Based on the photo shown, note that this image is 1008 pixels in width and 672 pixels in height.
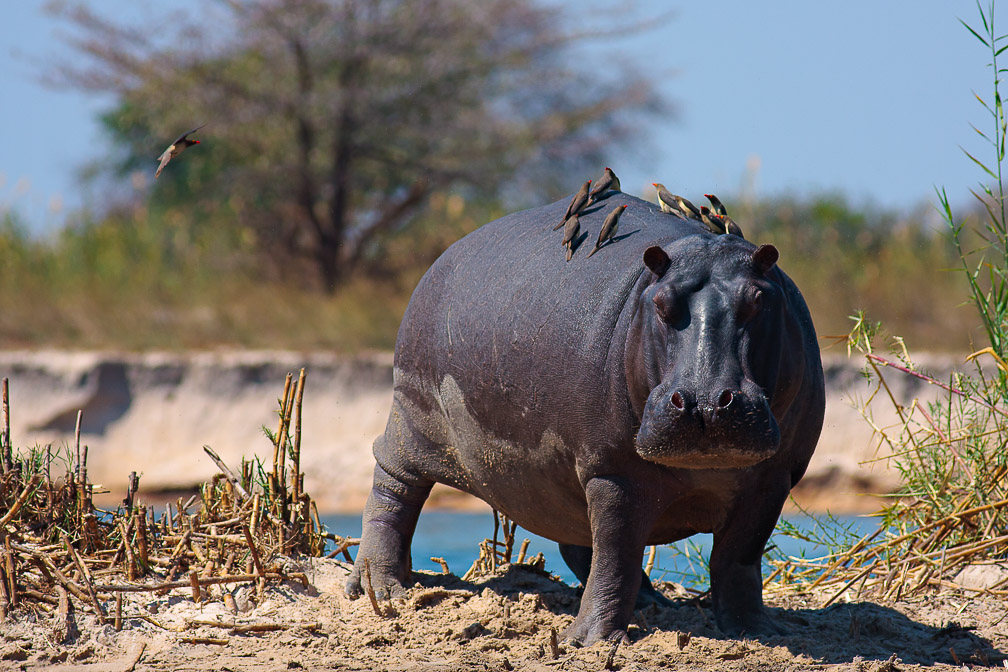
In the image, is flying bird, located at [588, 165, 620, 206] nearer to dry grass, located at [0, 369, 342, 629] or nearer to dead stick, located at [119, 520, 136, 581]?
dry grass, located at [0, 369, 342, 629]

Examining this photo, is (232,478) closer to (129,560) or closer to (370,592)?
(129,560)

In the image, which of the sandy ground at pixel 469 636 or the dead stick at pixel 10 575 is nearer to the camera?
the sandy ground at pixel 469 636

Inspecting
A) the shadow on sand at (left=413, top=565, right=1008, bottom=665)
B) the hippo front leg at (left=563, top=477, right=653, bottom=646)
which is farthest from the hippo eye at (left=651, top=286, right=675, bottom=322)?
the shadow on sand at (left=413, top=565, right=1008, bottom=665)

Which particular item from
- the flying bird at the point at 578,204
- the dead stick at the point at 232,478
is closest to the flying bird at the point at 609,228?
the flying bird at the point at 578,204

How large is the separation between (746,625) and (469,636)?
0.87 meters

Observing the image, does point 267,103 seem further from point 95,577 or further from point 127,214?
point 95,577

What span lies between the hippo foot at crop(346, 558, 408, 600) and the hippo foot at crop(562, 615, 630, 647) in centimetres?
91

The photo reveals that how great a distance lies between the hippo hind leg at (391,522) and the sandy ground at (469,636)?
98 mm

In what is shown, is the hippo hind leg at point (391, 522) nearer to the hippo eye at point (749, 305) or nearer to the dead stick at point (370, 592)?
the dead stick at point (370, 592)

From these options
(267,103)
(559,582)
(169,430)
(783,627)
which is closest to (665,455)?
(783,627)

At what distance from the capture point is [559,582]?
14.7ft

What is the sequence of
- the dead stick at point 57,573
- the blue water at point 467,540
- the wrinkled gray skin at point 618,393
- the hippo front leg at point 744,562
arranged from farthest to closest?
the blue water at point 467,540 < the dead stick at point 57,573 < the hippo front leg at point 744,562 < the wrinkled gray skin at point 618,393

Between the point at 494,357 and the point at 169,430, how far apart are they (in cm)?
842

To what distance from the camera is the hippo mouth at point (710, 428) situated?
9.54ft
